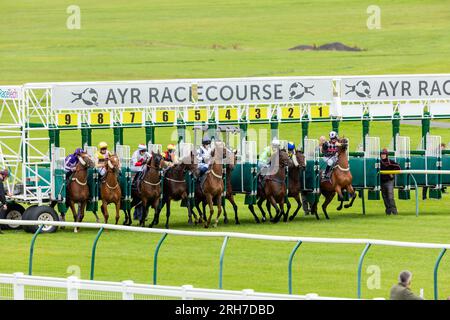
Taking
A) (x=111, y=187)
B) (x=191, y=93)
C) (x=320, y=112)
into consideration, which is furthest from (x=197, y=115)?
(x=320, y=112)

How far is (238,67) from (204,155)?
1749 inches

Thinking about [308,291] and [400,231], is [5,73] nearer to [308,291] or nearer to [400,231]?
[400,231]

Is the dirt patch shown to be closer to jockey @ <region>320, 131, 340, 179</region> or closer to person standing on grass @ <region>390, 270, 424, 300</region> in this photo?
jockey @ <region>320, 131, 340, 179</region>

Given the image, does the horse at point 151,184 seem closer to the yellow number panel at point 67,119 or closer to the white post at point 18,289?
the yellow number panel at point 67,119

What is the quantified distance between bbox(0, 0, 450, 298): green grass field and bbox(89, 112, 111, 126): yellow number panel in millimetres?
2357

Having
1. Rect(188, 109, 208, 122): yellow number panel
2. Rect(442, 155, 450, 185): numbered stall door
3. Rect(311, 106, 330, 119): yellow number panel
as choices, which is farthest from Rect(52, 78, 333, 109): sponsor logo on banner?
Rect(442, 155, 450, 185): numbered stall door

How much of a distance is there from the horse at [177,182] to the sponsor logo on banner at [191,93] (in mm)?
1452

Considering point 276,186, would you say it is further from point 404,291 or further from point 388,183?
point 404,291

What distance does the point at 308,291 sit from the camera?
62.3ft

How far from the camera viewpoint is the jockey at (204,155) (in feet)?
95.1

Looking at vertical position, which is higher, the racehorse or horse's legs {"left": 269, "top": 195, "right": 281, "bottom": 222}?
the racehorse

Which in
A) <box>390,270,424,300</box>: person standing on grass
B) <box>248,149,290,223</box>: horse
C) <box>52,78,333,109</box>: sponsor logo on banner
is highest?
<box>52,78,333,109</box>: sponsor logo on banner

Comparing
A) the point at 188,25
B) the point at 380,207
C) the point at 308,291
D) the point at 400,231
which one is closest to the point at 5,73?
the point at 188,25

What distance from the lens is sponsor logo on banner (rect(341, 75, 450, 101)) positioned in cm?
3128
